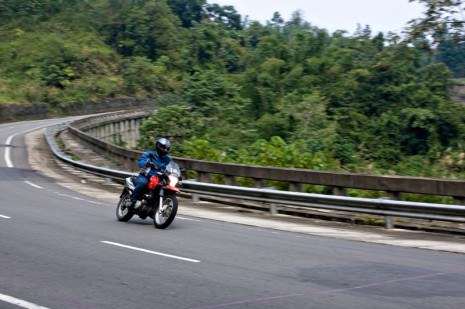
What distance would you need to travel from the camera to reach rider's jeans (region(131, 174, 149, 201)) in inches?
536

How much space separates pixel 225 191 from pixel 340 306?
10278 millimetres

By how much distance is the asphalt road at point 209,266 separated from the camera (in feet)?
24.6

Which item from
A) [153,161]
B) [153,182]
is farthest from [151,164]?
[153,182]

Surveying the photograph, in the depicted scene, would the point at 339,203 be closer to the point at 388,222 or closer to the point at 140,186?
the point at 388,222

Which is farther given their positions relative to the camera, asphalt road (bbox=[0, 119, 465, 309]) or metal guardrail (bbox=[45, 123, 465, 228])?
metal guardrail (bbox=[45, 123, 465, 228])

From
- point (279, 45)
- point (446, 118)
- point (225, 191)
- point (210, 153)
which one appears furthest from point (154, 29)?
point (225, 191)

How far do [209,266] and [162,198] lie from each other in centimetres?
406

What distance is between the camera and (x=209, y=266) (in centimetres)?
948

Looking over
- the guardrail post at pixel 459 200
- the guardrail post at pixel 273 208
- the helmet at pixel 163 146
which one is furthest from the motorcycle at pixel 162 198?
the guardrail post at pixel 459 200

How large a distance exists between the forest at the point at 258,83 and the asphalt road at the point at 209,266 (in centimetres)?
766

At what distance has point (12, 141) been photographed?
38.9 m

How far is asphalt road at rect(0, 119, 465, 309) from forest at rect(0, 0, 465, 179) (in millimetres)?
7659

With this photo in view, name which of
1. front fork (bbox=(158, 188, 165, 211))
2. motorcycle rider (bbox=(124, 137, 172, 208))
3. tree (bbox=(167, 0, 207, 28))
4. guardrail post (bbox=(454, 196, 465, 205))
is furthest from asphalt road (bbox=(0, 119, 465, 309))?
tree (bbox=(167, 0, 207, 28))

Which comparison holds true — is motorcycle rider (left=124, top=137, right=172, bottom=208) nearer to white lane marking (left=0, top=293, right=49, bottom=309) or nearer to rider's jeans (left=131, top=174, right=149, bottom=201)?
rider's jeans (left=131, top=174, right=149, bottom=201)
